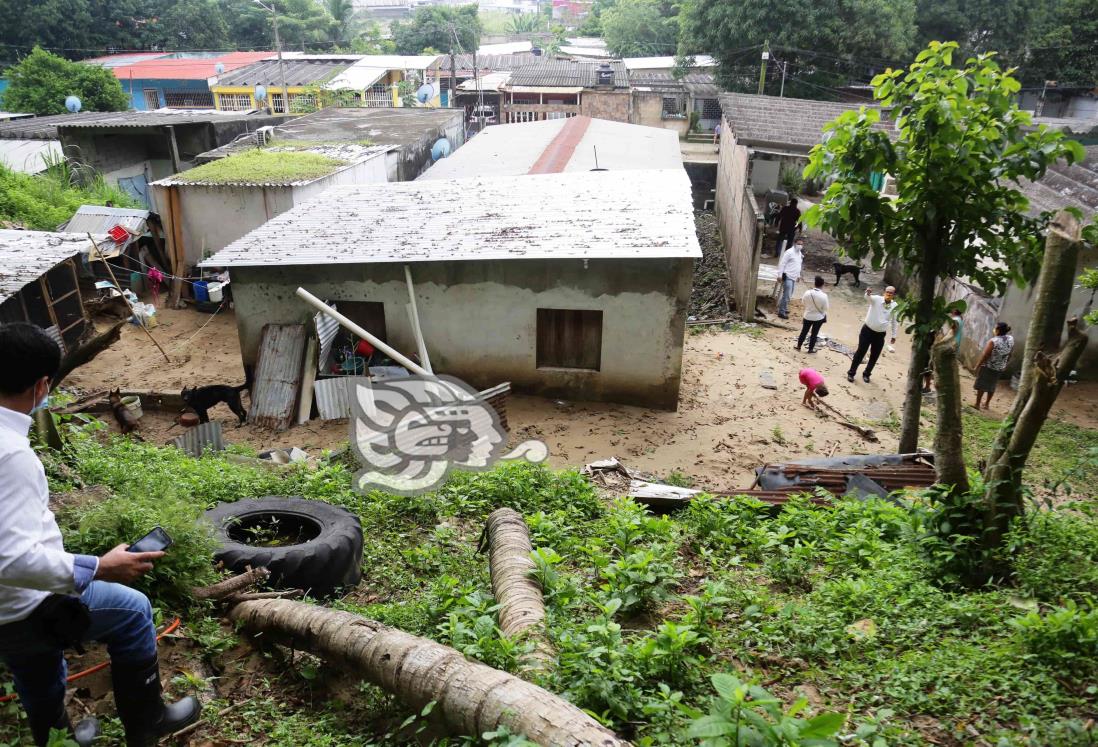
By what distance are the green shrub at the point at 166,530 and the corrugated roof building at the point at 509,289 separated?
6.22 meters

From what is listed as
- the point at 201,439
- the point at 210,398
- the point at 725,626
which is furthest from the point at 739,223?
the point at 725,626

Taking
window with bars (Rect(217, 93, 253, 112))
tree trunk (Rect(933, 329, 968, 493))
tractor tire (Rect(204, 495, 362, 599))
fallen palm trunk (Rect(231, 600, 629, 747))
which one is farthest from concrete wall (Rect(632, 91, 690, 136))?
fallen palm trunk (Rect(231, 600, 629, 747))

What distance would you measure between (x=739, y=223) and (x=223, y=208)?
12.1 metres

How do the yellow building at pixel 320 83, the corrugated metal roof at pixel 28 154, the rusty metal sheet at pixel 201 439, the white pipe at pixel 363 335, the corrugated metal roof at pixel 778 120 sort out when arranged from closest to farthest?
the rusty metal sheet at pixel 201 439
the white pipe at pixel 363 335
the corrugated metal roof at pixel 778 120
the corrugated metal roof at pixel 28 154
the yellow building at pixel 320 83

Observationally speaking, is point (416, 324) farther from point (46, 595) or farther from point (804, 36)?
point (804, 36)

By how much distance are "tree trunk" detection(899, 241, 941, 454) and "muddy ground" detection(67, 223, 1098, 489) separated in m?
1.99

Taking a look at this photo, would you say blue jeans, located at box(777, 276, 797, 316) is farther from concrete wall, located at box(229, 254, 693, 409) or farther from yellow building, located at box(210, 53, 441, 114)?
yellow building, located at box(210, 53, 441, 114)

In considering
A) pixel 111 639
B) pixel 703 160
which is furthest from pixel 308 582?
pixel 703 160

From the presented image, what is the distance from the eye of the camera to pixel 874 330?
1145 centimetres

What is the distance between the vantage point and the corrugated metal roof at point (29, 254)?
11.9 metres

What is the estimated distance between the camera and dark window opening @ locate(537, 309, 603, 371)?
11.0 meters

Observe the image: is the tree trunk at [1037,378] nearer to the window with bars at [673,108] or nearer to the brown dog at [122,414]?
the brown dog at [122,414]

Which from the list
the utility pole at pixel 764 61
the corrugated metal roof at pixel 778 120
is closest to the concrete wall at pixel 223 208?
the corrugated metal roof at pixel 778 120

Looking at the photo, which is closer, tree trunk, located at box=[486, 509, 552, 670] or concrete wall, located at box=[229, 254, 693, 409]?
tree trunk, located at box=[486, 509, 552, 670]
